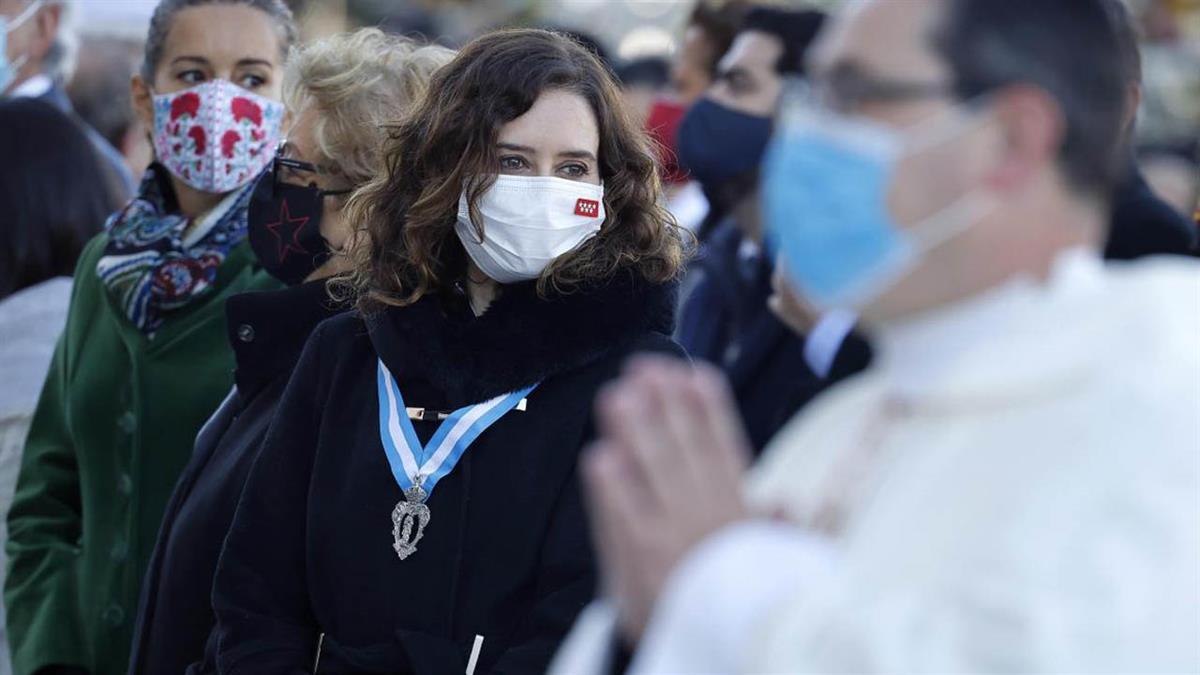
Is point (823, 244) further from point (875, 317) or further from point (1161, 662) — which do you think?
point (1161, 662)

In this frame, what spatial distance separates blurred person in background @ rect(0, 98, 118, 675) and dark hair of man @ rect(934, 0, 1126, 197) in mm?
3593

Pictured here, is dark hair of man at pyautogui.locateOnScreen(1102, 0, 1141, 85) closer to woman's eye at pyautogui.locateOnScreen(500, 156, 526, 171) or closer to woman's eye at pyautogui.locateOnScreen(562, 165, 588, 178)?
woman's eye at pyautogui.locateOnScreen(562, 165, 588, 178)

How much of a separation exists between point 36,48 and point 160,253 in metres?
2.14

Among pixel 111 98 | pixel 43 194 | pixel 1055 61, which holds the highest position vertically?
pixel 1055 61

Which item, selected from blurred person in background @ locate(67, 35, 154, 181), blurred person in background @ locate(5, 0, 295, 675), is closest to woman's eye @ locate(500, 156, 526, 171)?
blurred person in background @ locate(5, 0, 295, 675)

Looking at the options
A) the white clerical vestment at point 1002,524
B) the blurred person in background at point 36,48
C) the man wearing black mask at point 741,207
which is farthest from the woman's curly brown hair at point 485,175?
the blurred person in background at point 36,48

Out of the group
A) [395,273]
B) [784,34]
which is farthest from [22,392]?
[784,34]

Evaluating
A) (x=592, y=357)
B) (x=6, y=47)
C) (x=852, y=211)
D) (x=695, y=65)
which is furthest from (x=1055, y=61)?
(x=695, y=65)

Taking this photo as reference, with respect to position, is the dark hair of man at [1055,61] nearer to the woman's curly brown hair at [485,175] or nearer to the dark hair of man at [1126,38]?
the dark hair of man at [1126,38]

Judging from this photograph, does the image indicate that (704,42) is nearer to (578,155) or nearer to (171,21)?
(171,21)

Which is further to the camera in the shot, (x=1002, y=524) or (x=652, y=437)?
(x=652, y=437)

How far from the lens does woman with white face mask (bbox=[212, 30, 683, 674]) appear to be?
3.28m

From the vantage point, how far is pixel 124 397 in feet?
14.5

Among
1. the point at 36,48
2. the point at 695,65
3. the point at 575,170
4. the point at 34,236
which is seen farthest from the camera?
the point at 695,65
